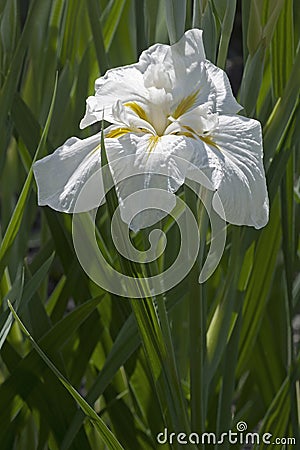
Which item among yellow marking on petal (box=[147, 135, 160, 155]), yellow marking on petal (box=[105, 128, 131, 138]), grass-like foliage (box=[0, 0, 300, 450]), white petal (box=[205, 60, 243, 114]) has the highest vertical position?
white petal (box=[205, 60, 243, 114])

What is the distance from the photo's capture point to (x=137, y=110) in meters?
0.48

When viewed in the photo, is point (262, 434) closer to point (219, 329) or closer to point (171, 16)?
point (219, 329)

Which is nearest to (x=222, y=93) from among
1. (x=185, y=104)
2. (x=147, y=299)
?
(x=185, y=104)

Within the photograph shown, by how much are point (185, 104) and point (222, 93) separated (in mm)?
23

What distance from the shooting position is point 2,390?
64cm

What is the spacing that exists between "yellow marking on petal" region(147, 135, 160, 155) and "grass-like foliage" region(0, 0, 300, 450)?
0.04 metres

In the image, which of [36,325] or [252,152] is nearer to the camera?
[252,152]

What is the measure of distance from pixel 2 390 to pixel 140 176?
0.29m

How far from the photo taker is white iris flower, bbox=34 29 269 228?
0.43 meters

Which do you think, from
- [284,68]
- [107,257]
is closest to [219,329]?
[107,257]

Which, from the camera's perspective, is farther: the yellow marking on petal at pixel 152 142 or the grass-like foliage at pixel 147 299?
the grass-like foliage at pixel 147 299

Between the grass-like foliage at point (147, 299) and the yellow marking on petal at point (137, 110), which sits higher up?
the yellow marking on petal at point (137, 110)

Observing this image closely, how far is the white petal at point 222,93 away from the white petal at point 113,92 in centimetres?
4

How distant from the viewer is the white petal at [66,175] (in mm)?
440
